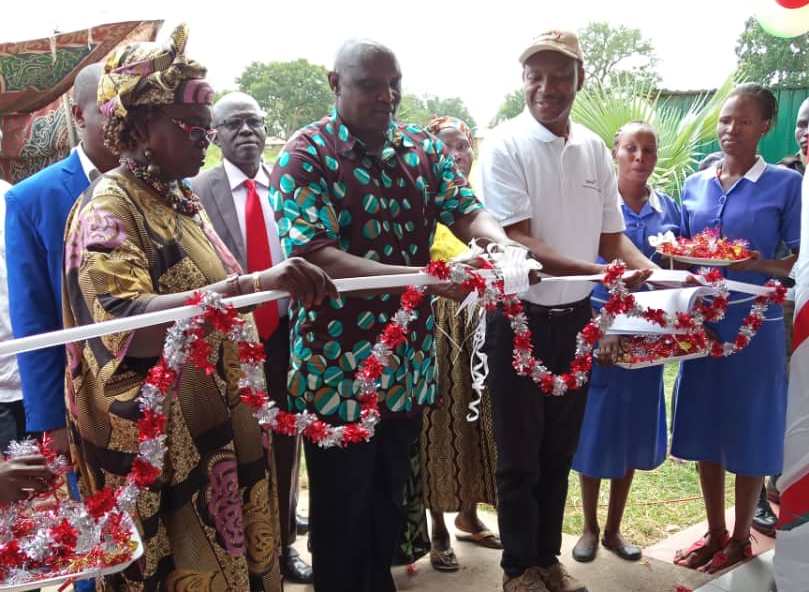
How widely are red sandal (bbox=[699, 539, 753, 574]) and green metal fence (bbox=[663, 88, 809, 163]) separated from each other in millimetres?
7505

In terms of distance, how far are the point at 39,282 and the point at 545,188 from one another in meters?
2.07

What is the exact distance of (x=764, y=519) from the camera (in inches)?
175

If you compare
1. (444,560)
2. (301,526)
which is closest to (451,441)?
(444,560)

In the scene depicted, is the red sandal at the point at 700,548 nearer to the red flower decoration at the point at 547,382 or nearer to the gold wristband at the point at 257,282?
the red flower decoration at the point at 547,382

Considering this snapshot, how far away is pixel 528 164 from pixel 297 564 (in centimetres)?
229

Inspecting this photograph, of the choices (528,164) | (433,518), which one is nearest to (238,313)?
(528,164)

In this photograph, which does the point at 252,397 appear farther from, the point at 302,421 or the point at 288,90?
the point at 288,90

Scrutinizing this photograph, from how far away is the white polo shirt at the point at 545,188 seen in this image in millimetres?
3348

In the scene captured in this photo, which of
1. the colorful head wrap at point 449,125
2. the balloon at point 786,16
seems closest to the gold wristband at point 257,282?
the colorful head wrap at point 449,125

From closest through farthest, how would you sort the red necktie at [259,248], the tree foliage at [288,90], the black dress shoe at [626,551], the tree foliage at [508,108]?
1. the red necktie at [259,248]
2. the black dress shoe at [626,551]
3. the tree foliage at [288,90]
4. the tree foliage at [508,108]

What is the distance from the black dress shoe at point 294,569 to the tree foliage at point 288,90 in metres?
4.76

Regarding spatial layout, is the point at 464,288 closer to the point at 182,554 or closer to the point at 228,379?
the point at 228,379

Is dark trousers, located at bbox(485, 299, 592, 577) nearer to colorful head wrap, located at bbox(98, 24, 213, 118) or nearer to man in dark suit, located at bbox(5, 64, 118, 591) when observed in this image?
colorful head wrap, located at bbox(98, 24, 213, 118)

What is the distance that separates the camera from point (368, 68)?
2668 millimetres
